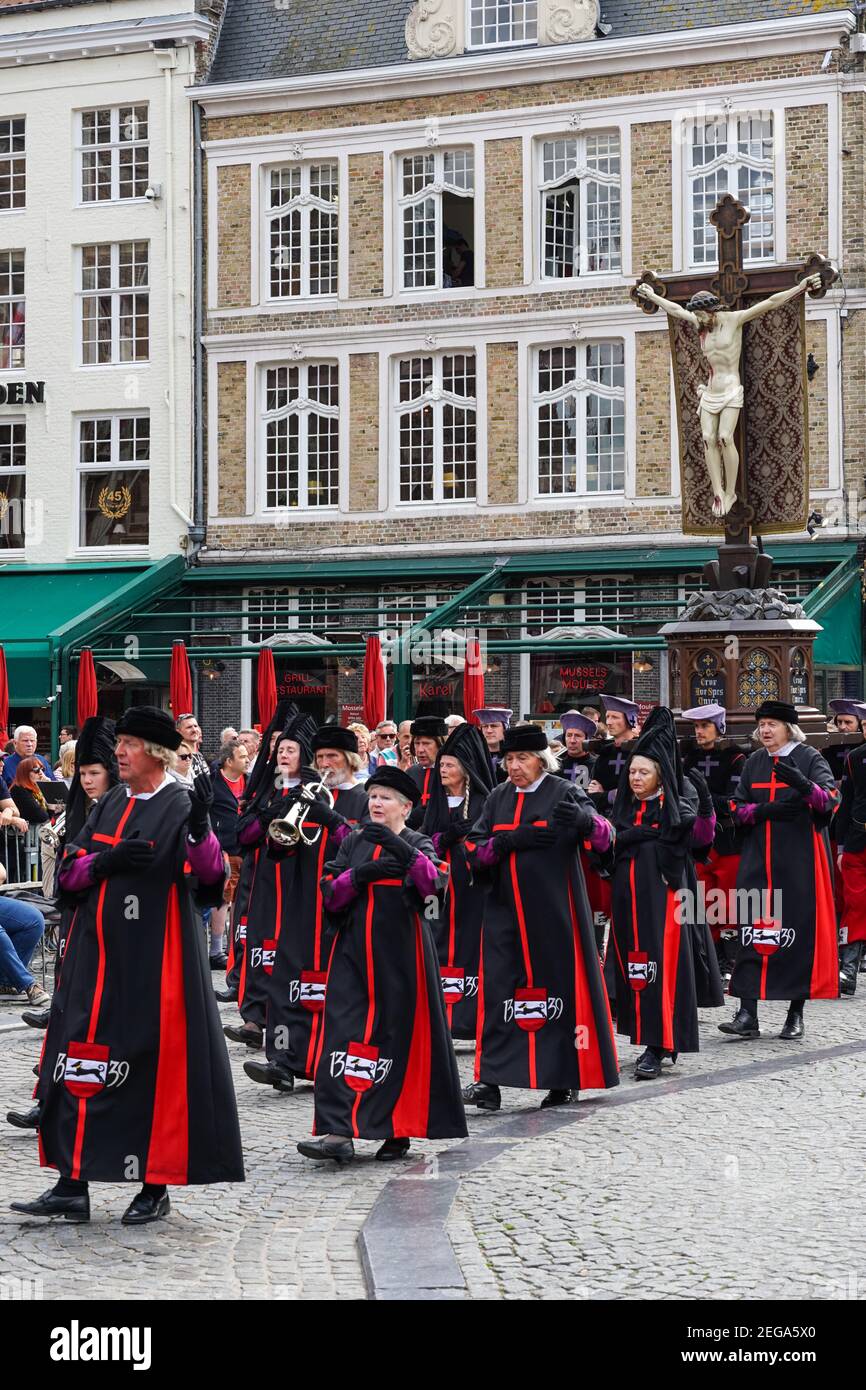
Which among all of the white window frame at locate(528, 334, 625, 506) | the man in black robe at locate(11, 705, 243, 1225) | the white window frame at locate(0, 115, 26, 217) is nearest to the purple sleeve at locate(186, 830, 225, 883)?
the man in black robe at locate(11, 705, 243, 1225)

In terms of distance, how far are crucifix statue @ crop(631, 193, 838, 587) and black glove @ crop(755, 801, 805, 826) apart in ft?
16.0

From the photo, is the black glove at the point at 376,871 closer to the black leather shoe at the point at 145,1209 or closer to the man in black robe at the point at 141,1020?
the man in black robe at the point at 141,1020

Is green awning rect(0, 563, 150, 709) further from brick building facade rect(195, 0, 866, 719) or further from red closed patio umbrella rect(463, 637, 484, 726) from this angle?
red closed patio umbrella rect(463, 637, 484, 726)

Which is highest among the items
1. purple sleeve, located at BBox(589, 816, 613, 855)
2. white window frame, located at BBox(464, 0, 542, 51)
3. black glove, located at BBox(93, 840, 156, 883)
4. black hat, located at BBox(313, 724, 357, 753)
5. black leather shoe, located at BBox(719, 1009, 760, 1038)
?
white window frame, located at BBox(464, 0, 542, 51)

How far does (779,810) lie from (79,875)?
236 inches

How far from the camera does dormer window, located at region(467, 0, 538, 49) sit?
26.8 meters

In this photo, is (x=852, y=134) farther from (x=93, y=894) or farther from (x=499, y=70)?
(x=93, y=894)

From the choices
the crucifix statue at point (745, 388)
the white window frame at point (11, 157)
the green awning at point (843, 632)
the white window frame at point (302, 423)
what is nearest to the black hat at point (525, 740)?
the crucifix statue at point (745, 388)

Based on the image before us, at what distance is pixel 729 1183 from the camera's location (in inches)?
297

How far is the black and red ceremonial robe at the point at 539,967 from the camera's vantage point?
31.1ft

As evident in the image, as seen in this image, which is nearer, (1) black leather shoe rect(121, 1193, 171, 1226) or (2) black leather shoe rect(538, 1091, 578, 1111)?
(1) black leather shoe rect(121, 1193, 171, 1226)

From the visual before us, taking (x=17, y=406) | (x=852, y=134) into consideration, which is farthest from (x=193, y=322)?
(x=852, y=134)

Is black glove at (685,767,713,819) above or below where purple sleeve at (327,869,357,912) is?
above

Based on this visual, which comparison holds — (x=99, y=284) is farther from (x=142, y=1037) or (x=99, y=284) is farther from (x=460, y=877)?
(x=142, y=1037)
